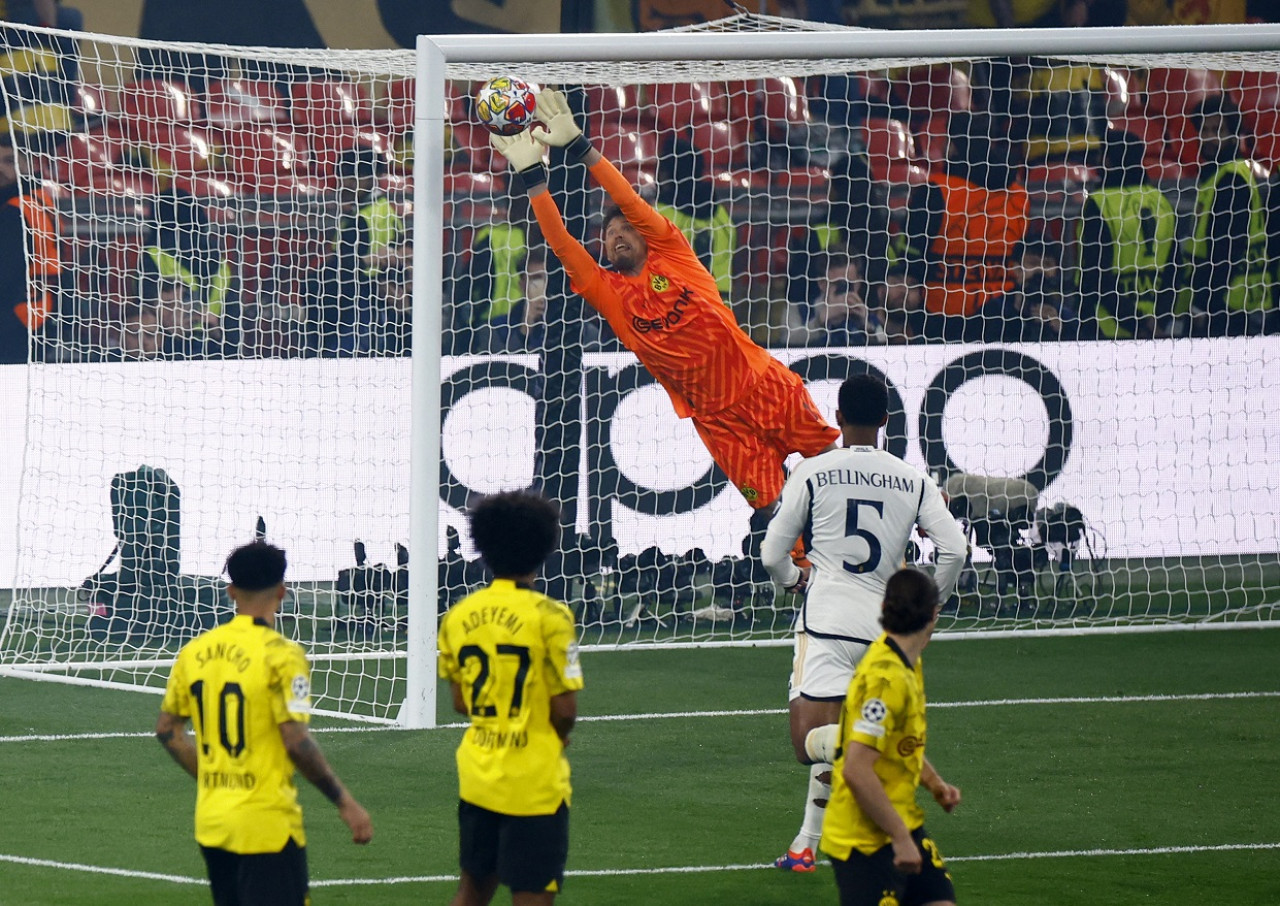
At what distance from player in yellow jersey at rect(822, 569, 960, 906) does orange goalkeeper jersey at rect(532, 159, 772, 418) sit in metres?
5.24

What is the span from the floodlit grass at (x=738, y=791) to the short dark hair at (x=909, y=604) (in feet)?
6.63

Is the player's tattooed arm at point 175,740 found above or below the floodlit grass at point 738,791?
above

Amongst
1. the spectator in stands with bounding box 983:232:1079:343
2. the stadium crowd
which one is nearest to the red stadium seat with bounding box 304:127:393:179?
the stadium crowd

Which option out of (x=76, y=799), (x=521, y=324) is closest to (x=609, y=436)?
(x=521, y=324)

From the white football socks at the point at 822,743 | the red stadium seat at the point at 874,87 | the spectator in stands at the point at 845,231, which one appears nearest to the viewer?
the white football socks at the point at 822,743

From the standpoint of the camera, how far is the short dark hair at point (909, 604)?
4426 mm

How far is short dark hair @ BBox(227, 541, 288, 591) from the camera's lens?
4.30m

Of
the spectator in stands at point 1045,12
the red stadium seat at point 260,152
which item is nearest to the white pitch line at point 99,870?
the red stadium seat at point 260,152

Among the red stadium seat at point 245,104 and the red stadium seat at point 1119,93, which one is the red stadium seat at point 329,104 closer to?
the red stadium seat at point 245,104

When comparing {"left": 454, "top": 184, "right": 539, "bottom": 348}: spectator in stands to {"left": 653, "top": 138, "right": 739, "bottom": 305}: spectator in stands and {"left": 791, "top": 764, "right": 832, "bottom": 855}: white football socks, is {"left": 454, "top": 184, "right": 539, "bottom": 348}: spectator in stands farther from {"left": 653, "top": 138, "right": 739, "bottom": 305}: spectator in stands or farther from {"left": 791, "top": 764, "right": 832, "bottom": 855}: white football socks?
{"left": 791, "top": 764, "right": 832, "bottom": 855}: white football socks

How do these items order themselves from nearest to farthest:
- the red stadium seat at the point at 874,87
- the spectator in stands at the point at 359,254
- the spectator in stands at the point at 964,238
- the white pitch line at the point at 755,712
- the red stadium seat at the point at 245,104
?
the white pitch line at the point at 755,712 → the spectator in stands at the point at 359,254 → the red stadium seat at the point at 245,104 → the spectator in stands at the point at 964,238 → the red stadium seat at the point at 874,87

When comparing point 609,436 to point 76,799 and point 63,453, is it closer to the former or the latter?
point 63,453

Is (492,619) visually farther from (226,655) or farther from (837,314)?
(837,314)

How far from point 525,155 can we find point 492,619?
475 centimetres
